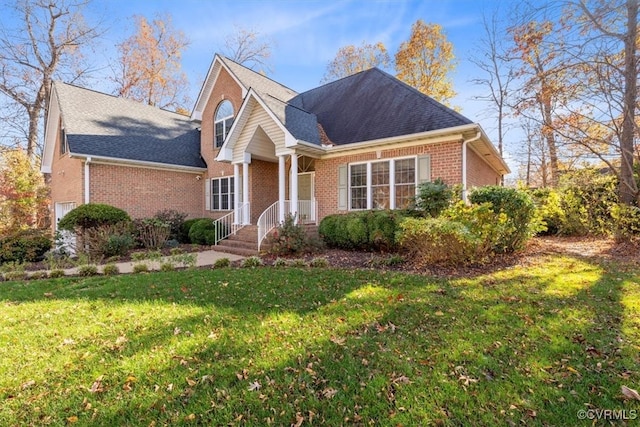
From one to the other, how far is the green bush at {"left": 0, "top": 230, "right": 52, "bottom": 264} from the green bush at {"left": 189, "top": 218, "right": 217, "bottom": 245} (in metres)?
4.96

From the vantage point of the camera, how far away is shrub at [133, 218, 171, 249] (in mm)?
11766

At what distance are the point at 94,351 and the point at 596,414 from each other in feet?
15.2

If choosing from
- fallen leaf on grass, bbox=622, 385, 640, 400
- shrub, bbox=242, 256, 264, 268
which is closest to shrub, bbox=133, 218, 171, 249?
shrub, bbox=242, 256, 264, 268

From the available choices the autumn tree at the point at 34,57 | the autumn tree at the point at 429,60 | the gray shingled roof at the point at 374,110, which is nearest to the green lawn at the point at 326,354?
the gray shingled roof at the point at 374,110

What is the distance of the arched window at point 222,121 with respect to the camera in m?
15.6

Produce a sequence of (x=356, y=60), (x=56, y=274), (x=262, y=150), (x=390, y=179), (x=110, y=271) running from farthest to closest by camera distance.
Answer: (x=356, y=60)
(x=262, y=150)
(x=390, y=179)
(x=110, y=271)
(x=56, y=274)

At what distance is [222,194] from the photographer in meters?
15.1

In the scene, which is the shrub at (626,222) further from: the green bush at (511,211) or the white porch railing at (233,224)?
the white porch railing at (233,224)

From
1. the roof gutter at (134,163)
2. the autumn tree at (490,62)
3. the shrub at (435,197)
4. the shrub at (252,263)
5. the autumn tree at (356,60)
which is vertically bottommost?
the shrub at (252,263)

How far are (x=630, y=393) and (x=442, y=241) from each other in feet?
13.4

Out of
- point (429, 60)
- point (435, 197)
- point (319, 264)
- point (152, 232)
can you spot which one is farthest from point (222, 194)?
point (429, 60)

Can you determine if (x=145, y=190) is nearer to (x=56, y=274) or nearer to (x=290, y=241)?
(x=56, y=274)

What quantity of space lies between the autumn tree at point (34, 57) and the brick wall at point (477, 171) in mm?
25147

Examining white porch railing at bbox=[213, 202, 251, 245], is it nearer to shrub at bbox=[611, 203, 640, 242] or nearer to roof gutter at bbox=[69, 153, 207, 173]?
roof gutter at bbox=[69, 153, 207, 173]
